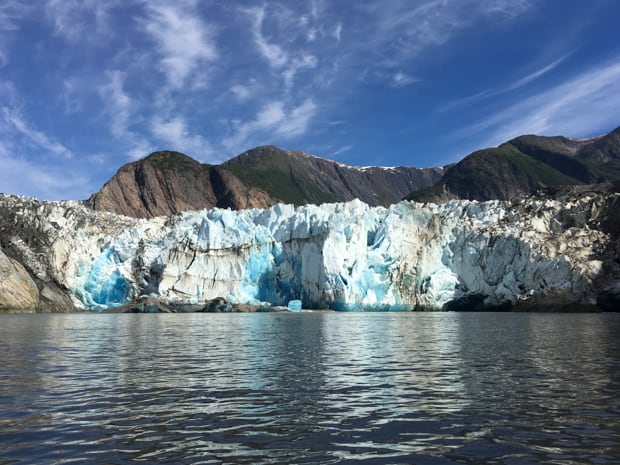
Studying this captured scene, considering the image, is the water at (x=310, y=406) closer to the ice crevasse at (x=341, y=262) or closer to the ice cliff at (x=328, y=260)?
the ice crevasse at (x=341, y=262)

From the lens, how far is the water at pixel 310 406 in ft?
28.1

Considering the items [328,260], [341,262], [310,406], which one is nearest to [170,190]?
[328,260]

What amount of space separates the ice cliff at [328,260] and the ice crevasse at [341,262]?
0.49 feet

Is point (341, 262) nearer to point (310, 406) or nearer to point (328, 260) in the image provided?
point (328, 260)

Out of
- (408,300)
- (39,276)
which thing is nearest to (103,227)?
(39,276)

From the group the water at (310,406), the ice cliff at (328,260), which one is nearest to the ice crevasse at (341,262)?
the ice cliff at (328,260)

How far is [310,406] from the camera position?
39.8ft

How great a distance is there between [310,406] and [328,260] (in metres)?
60.9

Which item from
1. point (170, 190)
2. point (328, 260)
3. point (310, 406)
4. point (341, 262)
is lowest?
point (310, 406)

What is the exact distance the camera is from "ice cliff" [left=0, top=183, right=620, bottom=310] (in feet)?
243

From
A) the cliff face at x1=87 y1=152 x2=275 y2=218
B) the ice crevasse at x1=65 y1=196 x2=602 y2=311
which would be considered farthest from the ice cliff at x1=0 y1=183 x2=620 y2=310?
the cliff face at x1=87 y1=152 x2=275 y2=218

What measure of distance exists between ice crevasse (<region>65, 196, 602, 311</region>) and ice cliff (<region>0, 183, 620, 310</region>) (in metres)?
0.15

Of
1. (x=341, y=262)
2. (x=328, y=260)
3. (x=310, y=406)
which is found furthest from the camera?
(x=341, y=262)

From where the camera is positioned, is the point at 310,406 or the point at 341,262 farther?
the point at 341,262
